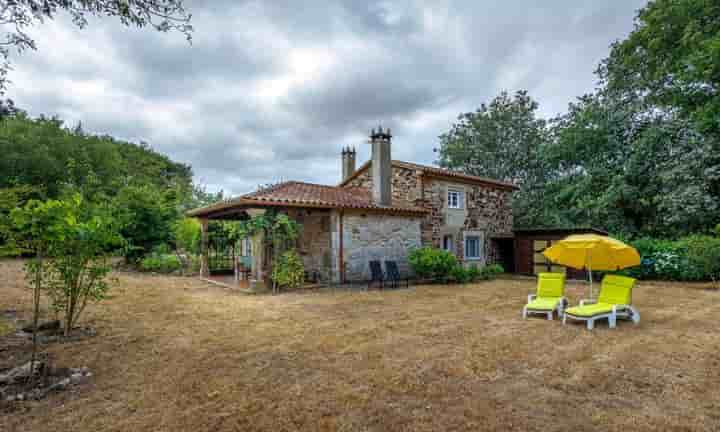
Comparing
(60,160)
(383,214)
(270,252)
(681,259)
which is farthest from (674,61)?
(60,160)

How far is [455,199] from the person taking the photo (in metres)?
15.5

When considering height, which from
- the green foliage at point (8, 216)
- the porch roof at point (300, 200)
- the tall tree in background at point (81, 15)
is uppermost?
the tall tree in background at point (81, 15)

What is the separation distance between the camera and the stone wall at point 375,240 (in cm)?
1195

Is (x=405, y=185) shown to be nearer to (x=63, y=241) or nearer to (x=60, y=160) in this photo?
(x=63, y=241)

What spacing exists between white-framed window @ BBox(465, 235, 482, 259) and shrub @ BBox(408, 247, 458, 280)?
3.05 metres

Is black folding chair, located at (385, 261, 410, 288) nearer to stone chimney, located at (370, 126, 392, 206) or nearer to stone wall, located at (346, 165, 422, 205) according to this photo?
stone chimney, located at (370, 126, 392, 206)

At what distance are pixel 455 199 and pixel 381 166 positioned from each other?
395 cm

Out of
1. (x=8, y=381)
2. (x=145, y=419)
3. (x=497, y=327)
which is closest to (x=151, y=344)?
(x=8, y=381)

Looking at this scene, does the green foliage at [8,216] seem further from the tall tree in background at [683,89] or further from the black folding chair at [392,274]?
the tall tree in background at [683,89]

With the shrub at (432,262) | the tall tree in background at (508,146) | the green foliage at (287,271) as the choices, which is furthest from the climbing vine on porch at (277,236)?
the tall tree in background at (508,146)

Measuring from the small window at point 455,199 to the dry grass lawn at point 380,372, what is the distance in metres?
8.18

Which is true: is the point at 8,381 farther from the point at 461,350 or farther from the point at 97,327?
the point at 461,350

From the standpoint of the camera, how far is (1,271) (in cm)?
1319

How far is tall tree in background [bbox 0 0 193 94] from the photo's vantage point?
15.1ft
